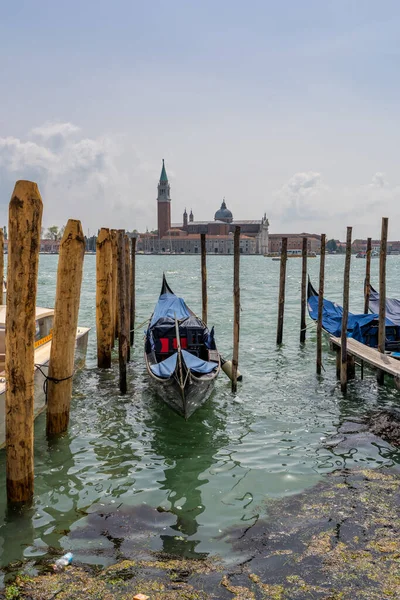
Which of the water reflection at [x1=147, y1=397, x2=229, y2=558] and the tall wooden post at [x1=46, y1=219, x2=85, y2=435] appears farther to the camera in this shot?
the tall wooden post at [x1=46, y1=219, x2=85, y2=435]

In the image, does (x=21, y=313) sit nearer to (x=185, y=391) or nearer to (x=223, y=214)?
(x=185, y=391)

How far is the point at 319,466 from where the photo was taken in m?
5.93

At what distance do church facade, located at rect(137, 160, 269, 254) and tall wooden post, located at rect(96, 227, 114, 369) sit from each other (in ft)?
365

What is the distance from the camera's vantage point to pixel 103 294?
32.5 feet

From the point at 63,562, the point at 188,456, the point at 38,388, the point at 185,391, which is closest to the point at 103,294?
the point at 38,388

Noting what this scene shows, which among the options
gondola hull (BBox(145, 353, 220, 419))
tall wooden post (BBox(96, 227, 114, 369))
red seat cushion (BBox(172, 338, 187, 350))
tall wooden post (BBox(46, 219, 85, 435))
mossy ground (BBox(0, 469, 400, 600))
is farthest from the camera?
tall wooden post (BBox(96, 227, 114, 369))

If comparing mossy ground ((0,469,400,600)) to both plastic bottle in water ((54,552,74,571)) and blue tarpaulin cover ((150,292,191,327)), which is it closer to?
plastic bottle in water ((54,552,74,571))

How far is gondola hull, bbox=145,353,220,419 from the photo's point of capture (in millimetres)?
7090

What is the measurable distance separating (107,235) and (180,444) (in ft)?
16.4

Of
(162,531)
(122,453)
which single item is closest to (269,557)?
(162,531)

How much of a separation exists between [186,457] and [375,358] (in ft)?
13.2

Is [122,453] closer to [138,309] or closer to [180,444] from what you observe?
[180,444]

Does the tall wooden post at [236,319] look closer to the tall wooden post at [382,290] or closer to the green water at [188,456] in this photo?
the green water at [188,456]

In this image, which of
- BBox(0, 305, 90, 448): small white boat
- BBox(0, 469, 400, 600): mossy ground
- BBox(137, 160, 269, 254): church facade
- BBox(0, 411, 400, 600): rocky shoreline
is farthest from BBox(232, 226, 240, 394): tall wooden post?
BBox(137, 160, 269, 254): church facade
